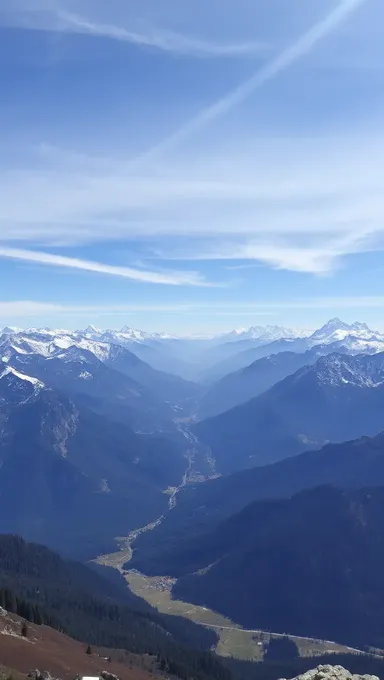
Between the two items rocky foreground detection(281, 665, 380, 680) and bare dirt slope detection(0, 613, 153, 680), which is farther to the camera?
bare dirt slope detection(0, 613, 153, 680)

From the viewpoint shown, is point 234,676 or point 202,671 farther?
point 234,676

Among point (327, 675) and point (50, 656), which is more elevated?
point (327, 675)

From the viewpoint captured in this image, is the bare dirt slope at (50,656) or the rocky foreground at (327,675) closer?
the rocky foreground at (327,675)

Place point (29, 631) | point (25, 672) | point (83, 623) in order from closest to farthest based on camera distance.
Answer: point (25, 672)
point (29, 631)
point (83, 623)

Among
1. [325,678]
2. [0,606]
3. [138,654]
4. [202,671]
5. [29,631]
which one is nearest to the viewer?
[325,678]

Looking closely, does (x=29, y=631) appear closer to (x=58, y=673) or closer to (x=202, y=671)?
(x=58, y=673)

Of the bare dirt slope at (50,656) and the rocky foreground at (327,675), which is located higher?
the rocky foreground at (327,675)

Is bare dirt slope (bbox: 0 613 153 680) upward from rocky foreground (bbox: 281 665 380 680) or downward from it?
downward

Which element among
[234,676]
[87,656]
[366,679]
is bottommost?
[234,676]

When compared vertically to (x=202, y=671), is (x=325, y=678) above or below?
above

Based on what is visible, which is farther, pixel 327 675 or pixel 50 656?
pixel 50 656

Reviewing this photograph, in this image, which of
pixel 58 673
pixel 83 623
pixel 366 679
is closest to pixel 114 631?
pixel 83 623
